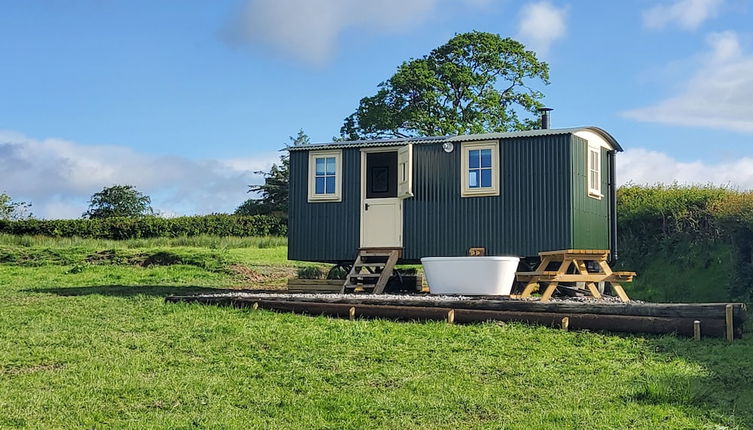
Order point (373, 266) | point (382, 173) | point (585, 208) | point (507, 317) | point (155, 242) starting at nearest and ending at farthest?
1. point (507, 317)
2. point (585, 208)
3. point (373, 266)
4. point (382, 173)
5. point (155, 242)

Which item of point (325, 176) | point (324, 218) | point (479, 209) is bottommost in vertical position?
point (324, 218)

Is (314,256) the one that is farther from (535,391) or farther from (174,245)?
(174,245)

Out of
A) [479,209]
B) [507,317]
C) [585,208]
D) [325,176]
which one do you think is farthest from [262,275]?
[507,317]

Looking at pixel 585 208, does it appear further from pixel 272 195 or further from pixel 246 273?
pixel 272 195

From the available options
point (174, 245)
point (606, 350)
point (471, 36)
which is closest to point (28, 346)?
point (606, 350)

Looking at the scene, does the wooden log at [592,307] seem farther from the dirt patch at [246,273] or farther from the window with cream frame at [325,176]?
the dirt patch at [246,273]

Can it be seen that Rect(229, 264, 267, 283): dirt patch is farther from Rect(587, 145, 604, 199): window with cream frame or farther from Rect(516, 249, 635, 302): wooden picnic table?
Rect(587, 145, 604, 199): window with cream frame

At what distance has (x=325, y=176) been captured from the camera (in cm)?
1588

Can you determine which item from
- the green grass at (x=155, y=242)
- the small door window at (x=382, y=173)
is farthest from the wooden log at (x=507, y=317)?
the green grass at (x=155, y=242)

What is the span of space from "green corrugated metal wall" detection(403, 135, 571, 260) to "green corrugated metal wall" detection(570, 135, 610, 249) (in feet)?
0.65

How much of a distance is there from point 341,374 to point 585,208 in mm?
7855

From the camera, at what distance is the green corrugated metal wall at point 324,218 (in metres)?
15.6

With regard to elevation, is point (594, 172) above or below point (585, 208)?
above

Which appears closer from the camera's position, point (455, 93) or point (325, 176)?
point (325, 176)
